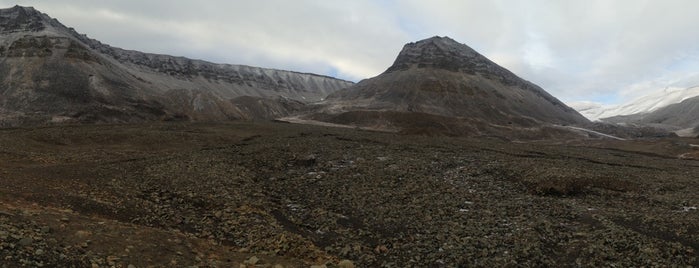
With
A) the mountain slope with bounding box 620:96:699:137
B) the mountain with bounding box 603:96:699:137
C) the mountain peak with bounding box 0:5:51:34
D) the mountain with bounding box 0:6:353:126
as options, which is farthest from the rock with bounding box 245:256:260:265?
the mountain slope with bounding box 620:96:699:137

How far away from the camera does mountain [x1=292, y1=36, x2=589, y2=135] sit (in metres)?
102

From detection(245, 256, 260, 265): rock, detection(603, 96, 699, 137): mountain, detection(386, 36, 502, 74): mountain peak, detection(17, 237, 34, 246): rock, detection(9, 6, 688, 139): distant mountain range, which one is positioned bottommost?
detection(245, 256, 260, 265): rock

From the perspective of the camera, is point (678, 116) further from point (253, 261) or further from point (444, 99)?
point (253, 261)

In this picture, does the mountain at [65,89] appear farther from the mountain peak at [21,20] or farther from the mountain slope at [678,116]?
the mountain slope at [678,116]

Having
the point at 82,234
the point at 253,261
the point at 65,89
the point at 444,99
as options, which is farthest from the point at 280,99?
the point at 82,234

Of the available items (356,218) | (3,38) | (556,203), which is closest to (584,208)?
(556,203)

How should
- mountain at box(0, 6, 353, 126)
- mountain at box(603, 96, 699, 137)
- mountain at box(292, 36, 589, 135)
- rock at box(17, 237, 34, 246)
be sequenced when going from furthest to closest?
1. mountain at box(603, 96, 699, 137)
2. mountain at box(292, 36, 589, 135)
3. mountain at box(0, 6, 353, 126)
4. rock at box(17, 237, 34, 246)

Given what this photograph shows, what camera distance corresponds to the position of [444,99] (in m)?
127

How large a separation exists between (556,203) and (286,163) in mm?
17784

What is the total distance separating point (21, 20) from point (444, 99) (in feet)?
355

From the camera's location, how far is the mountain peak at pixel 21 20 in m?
114

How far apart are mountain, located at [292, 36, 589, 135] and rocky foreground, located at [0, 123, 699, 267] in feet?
200

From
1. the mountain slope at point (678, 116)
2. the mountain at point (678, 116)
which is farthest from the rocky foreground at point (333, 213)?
the mountain slope at point (678, 116)

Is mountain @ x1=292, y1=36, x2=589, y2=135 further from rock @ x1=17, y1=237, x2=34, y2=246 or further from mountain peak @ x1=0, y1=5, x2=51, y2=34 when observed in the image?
rock @ x1=17, y1=237, x2=34, y2=246
